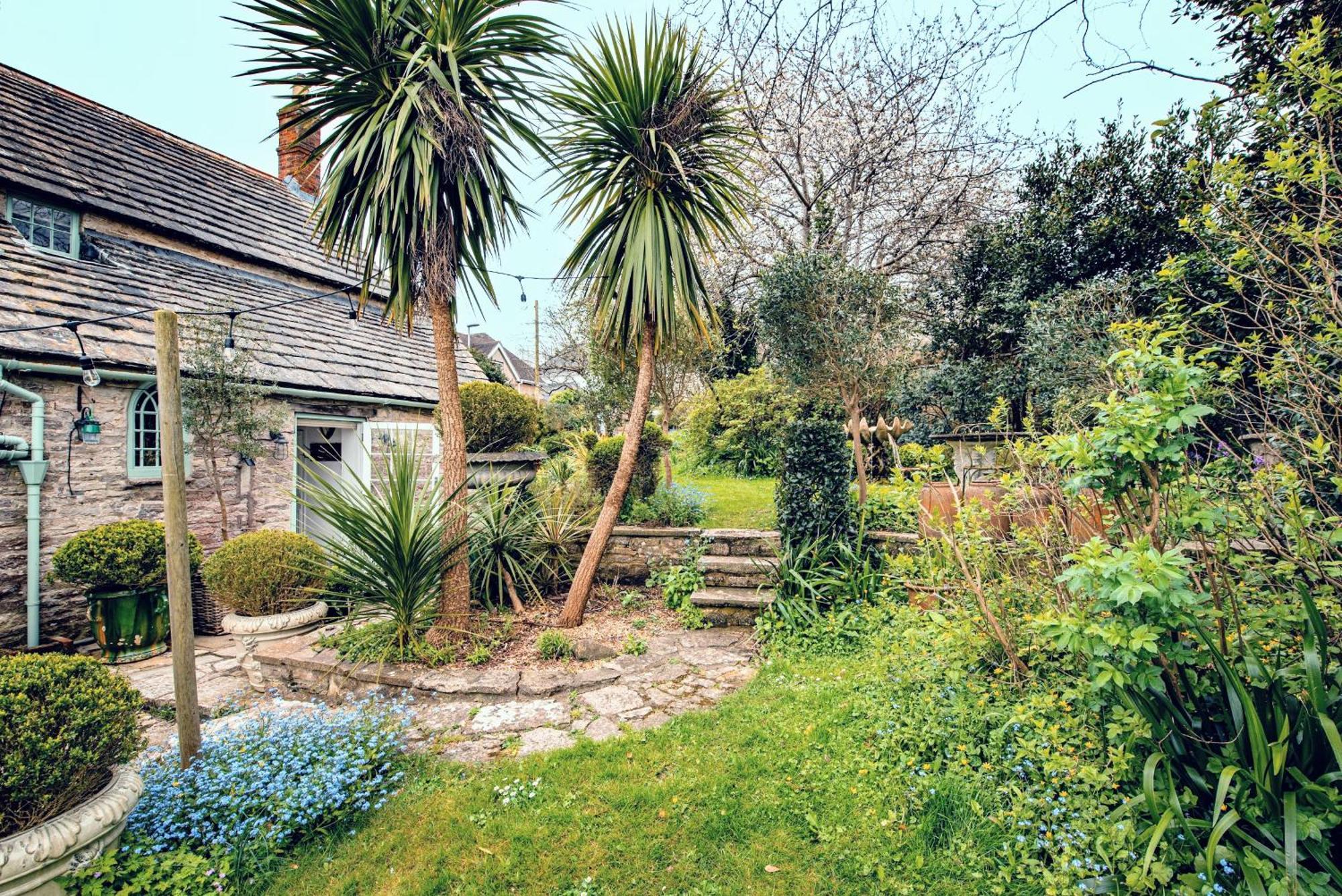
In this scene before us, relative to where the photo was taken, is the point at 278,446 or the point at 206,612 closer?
the point at 206,612

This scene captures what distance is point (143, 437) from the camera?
6.10 meters

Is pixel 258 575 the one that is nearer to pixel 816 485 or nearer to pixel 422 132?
pixel 422 132

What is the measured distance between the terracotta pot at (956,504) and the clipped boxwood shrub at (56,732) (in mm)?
3910

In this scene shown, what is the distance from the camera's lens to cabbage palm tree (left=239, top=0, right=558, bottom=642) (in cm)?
413

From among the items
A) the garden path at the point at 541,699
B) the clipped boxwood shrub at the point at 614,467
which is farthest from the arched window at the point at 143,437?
the clipped boxwood shrub at the point at 614,467

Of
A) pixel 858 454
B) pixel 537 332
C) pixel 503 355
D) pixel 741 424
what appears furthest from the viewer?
pixel 503 355

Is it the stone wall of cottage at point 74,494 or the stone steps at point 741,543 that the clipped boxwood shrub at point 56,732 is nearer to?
the stone wall of cottage at point 74,494

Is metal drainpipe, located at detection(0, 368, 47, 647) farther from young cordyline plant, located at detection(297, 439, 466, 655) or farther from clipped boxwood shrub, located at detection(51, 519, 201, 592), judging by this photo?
young cordyline plant, located at detection(297, 439, 466, 655)

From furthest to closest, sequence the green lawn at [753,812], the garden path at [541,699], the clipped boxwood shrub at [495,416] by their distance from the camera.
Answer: the clipped boxwood shrub at [495,416], the garden path at [541,699], the green lawn at [753,812]

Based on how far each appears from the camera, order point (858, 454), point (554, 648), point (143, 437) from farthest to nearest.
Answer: point (858, 454)
point (143, 437)
point (554, 648)

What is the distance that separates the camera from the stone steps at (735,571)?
5461 millimetres

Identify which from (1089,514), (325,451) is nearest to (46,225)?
(325,451)

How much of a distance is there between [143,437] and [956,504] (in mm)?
→ 8072

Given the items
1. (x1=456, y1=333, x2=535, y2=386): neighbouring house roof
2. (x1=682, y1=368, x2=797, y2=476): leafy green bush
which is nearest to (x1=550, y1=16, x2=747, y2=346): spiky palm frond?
(x1=682, y1=368, x2=797, y2=476): leafy green bush
